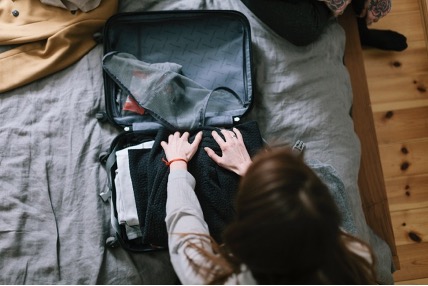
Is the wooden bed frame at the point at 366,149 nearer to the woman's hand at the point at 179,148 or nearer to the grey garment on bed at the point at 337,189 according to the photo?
the grey garment on bed at the point at 337,189

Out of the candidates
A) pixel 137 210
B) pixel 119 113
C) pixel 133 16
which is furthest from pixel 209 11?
pixel 137 210

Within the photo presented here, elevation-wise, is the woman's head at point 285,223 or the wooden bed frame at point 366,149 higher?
the woman's head at point 285,223

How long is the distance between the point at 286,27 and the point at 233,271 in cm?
61

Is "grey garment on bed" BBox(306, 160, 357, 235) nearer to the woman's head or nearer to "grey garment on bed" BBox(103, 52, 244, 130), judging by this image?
"grey garment on bed" BBox(103, 52, 244, 130)

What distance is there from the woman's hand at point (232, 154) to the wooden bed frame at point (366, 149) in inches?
16.5

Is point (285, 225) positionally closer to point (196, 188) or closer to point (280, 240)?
point (280, 240)

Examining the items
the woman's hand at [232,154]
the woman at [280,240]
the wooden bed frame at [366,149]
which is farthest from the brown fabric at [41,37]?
the wooden bed frame at [366,149]

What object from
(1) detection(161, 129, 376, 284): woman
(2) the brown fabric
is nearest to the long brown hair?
(1) detection(161, 129, 376, 284): woman

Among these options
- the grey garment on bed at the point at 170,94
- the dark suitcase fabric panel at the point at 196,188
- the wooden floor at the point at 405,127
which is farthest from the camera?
the wooden floor at the point at 405,127

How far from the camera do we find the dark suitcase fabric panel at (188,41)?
1.11 metres

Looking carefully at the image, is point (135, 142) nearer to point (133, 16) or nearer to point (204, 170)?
point (204, 170)

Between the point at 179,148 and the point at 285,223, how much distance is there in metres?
0.42

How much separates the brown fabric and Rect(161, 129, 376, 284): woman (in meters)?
0.57

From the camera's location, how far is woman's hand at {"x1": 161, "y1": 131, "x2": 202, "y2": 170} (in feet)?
3.11
